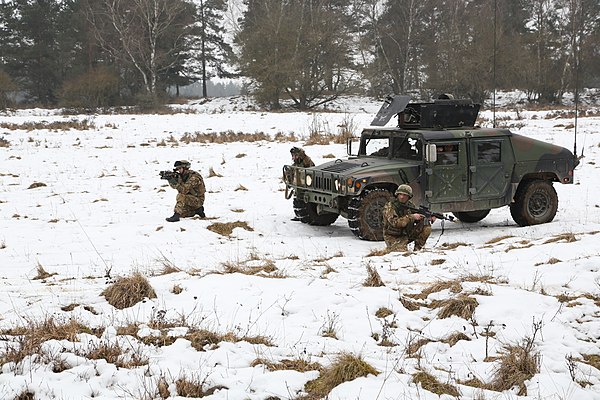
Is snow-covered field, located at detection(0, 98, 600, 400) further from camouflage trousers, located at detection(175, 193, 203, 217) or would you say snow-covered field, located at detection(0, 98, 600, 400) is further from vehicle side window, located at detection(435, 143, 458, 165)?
vehicle side window, located at detection(435, 143, 458, 165)

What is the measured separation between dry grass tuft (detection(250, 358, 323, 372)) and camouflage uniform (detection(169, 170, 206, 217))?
7005mm

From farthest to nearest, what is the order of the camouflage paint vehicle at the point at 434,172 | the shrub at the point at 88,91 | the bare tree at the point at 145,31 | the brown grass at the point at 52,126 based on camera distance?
the bare tree at the point at 145,31, the shrub at the point at 88,91, the brown grass at the point at 52,126, the camouflage paint vehicle at the point at 434,172

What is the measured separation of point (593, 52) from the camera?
46.4 m

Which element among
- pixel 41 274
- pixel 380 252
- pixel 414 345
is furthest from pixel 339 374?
pixel 41 274

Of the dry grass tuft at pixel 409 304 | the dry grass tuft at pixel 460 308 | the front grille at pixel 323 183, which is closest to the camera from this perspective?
the dry grass tuft at pixel 460 308

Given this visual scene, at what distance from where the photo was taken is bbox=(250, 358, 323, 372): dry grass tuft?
523 centimetres

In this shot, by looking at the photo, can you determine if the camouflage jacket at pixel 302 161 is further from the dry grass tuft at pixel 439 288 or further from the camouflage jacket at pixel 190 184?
the dry grass tuft at pixel 439 288

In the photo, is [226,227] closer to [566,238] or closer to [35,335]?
[566,238]

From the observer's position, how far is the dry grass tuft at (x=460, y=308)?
6.33 m

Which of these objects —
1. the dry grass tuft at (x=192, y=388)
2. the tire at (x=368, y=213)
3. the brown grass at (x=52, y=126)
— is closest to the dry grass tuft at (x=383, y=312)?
the dry grass tuft at (x=192, y=388)

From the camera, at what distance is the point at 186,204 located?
476 inches

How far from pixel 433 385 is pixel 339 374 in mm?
678

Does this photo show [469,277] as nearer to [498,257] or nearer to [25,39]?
[498,257]

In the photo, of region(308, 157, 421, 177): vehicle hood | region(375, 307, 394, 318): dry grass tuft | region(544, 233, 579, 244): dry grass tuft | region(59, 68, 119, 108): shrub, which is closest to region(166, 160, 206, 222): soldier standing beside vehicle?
region(308, 157, 421, 177): vehicle hood
